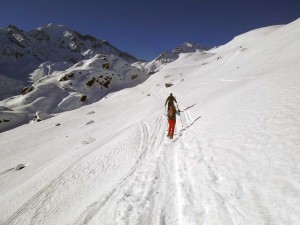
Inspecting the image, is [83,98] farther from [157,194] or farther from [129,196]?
[157,194]

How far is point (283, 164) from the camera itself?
18.2 ft

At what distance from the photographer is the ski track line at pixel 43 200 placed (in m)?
6.84

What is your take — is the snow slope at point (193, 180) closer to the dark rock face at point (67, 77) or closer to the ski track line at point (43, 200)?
the ski track line at point (43, 200)

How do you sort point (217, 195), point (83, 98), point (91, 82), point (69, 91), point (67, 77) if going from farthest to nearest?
1. point (67, 77)
2. point (91, 82)
3. point (69, 91)
4. point (83, 98)
5. point (217, 195)

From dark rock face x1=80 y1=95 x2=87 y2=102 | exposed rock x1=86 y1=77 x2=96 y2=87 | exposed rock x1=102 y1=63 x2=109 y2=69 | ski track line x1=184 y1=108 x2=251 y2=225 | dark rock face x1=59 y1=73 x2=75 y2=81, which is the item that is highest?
exposed rock x1=102 y1=63 x2=109 y2=69

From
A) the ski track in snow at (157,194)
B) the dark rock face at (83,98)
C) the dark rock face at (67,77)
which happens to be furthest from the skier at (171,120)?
the dark rock face at (67,77)

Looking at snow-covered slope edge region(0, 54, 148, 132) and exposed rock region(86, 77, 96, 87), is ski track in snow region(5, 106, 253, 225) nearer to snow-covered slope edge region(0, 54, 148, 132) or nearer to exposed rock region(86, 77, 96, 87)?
snow-covered slope edge region(0, 54, 148, 132)

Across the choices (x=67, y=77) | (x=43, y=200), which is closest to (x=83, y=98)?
(x=67, y=77)

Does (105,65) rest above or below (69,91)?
above

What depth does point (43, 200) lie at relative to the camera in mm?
7809

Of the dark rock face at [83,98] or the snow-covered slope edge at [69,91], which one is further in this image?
the dark rock face at [83,98]

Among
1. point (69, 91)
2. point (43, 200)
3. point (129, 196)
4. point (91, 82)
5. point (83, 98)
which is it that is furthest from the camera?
point (91, 82)

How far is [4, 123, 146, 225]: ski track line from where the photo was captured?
684 centimetres

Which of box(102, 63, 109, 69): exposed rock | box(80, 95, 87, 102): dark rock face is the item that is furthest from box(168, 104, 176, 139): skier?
box(102, 63, 109, 69): exposed rock
